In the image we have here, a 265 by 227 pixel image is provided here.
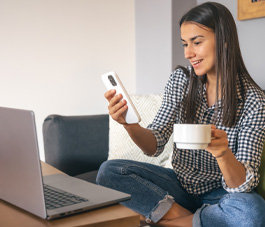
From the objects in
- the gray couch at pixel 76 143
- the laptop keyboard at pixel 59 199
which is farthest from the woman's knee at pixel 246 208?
the gray couch at pixel 76 143

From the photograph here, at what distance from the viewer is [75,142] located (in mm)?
2215

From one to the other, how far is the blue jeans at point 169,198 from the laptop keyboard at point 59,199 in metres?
0.51

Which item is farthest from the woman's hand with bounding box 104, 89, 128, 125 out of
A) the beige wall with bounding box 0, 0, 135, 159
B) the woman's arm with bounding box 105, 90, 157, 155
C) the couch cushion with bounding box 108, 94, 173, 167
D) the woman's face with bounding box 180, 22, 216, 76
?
the beige wall with bounding box 0, 0, 135, 159

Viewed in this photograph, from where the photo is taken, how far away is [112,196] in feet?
3.06

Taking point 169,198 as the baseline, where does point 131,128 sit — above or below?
above

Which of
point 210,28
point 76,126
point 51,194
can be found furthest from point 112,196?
point 76,126

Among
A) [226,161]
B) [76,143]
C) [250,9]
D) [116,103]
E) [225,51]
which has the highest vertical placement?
[250,9]

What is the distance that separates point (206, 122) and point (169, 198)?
31 cm

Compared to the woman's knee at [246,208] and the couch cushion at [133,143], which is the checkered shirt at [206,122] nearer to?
the woman's knee at [246,208]

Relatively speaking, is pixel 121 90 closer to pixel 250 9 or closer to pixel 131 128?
pixel 131 128

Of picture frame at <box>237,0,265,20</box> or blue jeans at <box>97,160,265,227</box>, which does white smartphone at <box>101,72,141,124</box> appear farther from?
picture frame at <box>237,0,265,20</box>

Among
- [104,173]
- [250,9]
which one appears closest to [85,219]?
[104,173]

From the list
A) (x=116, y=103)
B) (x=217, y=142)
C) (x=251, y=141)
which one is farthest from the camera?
(x=251, y=141)

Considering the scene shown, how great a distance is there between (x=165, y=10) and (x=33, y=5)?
2.54ft
